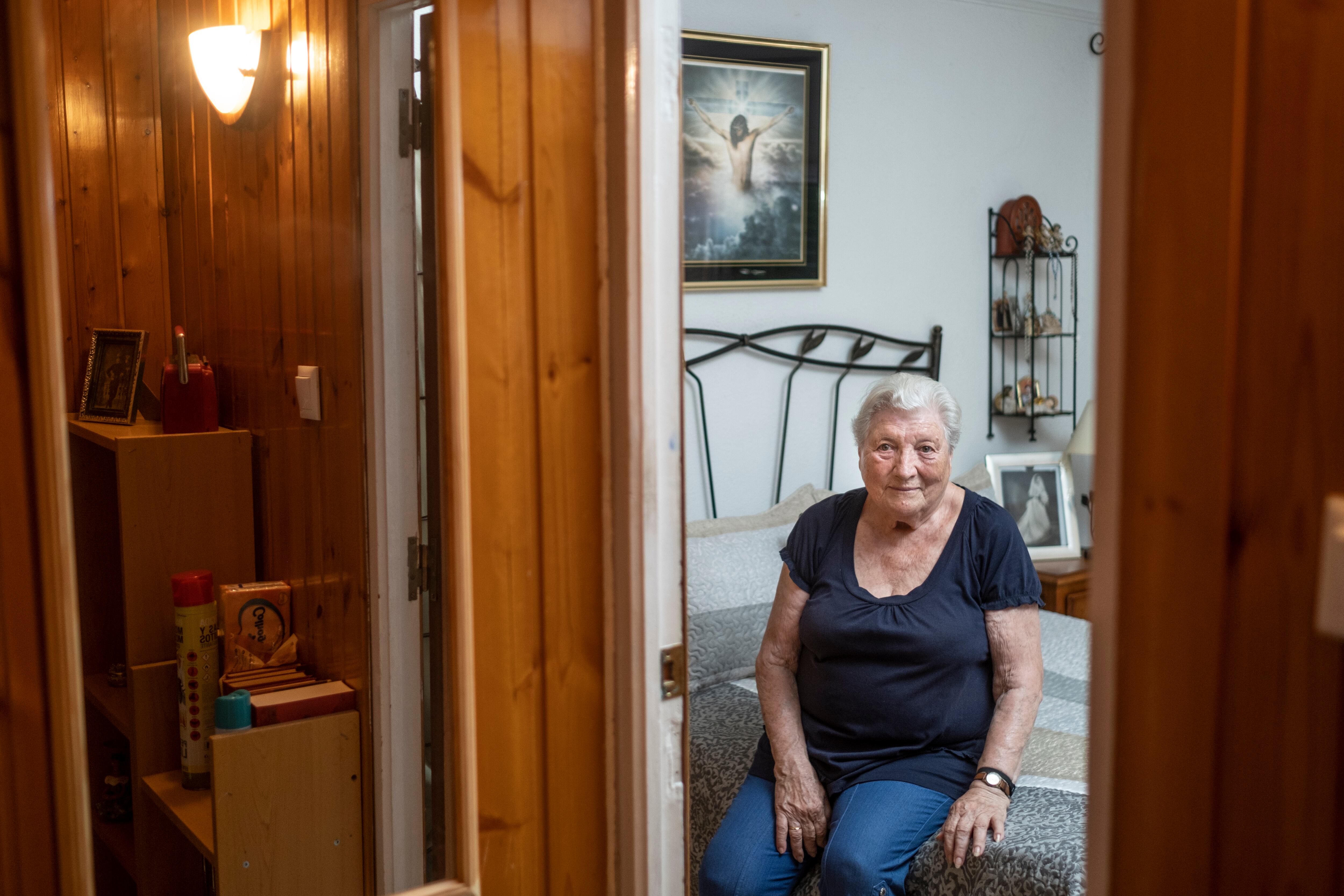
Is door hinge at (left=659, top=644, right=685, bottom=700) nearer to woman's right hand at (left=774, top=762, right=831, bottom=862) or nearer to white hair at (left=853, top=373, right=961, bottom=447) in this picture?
woman's right hand at (left=774, top=762, right=831, bottom=862)

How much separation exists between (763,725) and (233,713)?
4.11 feet

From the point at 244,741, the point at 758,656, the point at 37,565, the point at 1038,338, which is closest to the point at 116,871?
the point at 244,741

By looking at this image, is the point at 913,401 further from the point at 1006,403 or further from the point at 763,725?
the point at 1006,403

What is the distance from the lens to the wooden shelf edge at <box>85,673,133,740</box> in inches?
80.0

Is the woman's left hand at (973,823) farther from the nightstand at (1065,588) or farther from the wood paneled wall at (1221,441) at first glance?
the nightstand at (1065,588)

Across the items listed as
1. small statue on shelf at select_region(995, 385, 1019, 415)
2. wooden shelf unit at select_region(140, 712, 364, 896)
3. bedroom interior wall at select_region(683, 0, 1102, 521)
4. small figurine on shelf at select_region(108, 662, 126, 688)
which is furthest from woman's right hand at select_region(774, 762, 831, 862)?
small statue on shelf at select_region(995, 385, 1019, 415)

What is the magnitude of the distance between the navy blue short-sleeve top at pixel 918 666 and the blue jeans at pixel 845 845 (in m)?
0.05

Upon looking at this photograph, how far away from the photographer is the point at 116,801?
88.4 inches

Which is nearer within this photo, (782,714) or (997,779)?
(997,779)

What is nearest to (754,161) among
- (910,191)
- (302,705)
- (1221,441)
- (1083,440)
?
(910,191)

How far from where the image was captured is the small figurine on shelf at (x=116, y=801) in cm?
224

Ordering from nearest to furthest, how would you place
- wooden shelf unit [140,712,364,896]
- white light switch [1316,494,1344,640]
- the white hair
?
1. white light switch [1316,494,1344,640]
2. wooden shelf unit [140,712,364,896]
3. the white hair

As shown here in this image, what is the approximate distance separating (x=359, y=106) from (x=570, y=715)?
88cm

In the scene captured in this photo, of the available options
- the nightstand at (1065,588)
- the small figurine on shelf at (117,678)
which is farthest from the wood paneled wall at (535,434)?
the nightstand at (1065,588)
